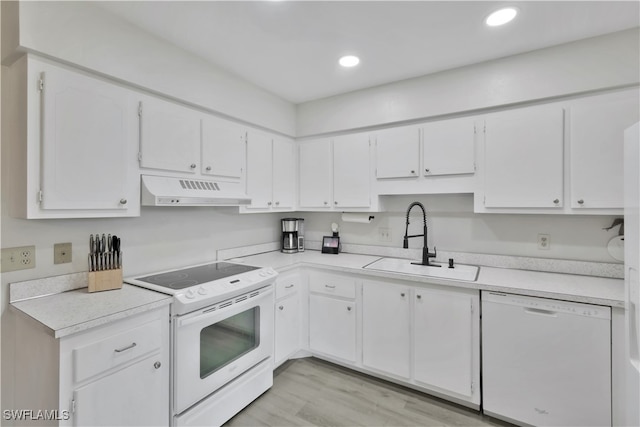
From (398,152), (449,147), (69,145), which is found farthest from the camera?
(398,152)

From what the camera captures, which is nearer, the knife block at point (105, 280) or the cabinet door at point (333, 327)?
the knife block at point (105, 280)

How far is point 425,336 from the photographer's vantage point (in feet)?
7.07

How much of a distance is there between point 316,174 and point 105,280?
2.03m

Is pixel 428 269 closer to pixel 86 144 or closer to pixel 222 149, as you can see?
pixel 222 149

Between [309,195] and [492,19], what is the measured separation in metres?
2.07

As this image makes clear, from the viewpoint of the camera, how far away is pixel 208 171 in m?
2.30

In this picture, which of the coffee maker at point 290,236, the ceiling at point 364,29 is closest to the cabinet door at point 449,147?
the ceiling at point 364,29

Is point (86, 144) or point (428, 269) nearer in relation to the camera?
point (86, 144)

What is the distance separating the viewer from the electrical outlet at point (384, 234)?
9.68 ft

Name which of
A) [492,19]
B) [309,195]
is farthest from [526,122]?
[309,195]

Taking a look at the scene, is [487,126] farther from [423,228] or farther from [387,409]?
[387,409]

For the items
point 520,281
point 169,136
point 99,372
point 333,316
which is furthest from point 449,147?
point 99,372

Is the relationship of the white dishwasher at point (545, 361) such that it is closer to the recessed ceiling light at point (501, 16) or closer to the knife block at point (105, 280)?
the recessed ceiling light at point (501, 16)

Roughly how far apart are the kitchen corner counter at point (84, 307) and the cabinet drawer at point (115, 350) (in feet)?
0.32
